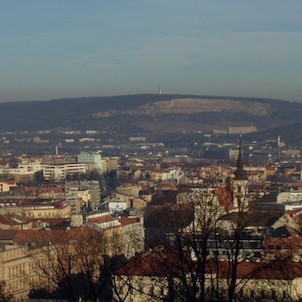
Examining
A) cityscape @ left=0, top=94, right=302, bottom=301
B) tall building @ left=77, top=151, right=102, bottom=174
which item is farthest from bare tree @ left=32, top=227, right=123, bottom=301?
tall building @ left=77, top=151, right=102, bottom=174

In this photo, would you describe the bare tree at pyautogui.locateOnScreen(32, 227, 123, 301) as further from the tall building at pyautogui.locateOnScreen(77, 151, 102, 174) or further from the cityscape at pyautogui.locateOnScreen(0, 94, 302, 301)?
the tall building at pyautogui.locateOnScreen(77, 151, 102, 174)

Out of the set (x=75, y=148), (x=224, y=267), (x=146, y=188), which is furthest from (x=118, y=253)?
(x=75, y=148)

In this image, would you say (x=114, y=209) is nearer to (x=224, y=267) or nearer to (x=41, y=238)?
(x=41, y=238)

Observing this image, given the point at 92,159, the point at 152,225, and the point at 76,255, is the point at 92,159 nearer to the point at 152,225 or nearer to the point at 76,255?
the point at 152,225

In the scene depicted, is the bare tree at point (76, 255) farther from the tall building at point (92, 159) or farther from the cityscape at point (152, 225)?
the tall building at point (92, 159)

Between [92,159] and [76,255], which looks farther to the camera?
[92,159]

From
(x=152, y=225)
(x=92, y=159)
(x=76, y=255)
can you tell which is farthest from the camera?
(x=92, y=159)

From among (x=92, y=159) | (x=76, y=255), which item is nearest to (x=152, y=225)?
(x=76, y=255)

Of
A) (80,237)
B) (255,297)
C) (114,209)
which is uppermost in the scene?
(255,297)

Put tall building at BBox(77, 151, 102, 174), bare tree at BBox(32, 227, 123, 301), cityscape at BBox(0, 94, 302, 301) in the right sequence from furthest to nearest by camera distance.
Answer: tall building at BBox(77, 151, 102, 174) → bare tree at BBox(32, 227, 123, 301) → cityscape at BBox(0, 94, 302, 301)

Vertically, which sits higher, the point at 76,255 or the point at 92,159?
the point at 76,255

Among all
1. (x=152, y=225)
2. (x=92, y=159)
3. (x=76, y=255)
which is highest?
(x=76, y=255)
